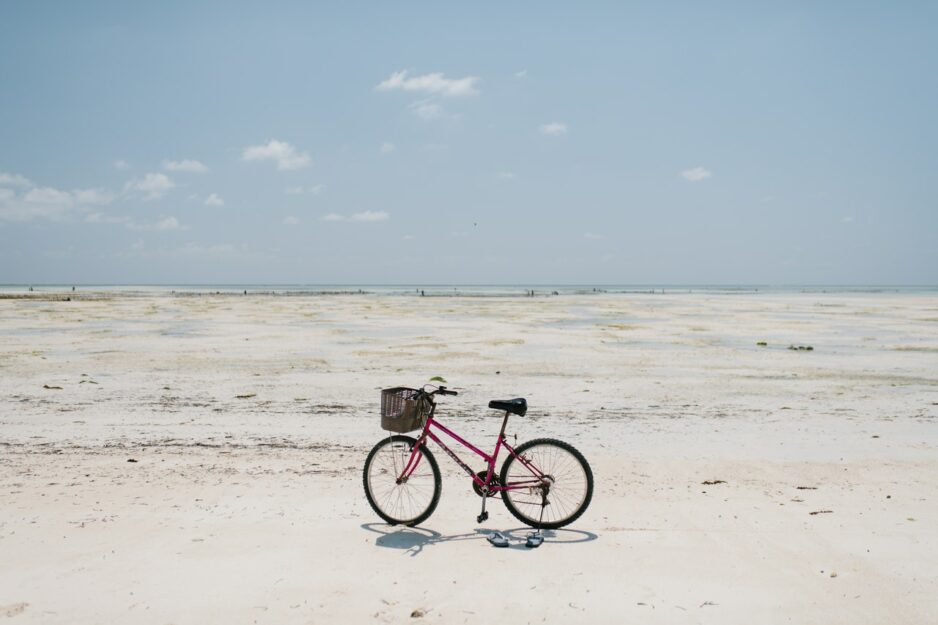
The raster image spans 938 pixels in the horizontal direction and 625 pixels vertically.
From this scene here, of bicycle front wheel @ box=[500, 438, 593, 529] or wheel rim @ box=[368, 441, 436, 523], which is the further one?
wheel rim @ box=[368, 441, 436, 523]

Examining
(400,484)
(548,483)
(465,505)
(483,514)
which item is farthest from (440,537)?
(548,483)

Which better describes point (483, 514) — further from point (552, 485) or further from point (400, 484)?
point (400, 484)

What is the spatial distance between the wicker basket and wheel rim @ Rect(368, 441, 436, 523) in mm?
434

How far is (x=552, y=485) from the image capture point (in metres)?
6.34

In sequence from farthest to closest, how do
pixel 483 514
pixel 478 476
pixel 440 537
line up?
pixel 478 476
pixel 483 514
pixel 440 537

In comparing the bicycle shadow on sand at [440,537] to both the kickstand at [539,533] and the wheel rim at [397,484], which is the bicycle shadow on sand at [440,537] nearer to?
the kickstand at [539,533]

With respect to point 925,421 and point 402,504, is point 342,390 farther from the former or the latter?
point 925,421

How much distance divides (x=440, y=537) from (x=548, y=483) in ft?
3.82

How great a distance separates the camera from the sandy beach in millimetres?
4895

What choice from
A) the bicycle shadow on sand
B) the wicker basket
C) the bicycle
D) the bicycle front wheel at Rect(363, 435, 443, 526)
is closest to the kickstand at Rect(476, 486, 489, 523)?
the bicycle

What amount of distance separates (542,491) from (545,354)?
15400mm

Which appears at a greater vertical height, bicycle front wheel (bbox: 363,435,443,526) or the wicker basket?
the wicker basket

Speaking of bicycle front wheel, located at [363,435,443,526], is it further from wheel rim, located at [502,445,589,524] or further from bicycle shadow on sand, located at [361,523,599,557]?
wheel rim, located at [502,445,589,524]

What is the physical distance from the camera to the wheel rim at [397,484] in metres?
6.50
